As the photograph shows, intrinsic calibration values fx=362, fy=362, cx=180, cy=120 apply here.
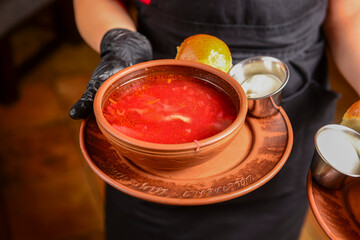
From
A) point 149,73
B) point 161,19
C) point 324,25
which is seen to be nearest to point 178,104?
point 149,73

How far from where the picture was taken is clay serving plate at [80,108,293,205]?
0.67m

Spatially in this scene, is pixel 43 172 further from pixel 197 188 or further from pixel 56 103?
pixel 197 188

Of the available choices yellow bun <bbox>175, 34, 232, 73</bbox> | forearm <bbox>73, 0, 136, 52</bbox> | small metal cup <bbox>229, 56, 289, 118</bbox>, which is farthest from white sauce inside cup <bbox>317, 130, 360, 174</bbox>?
forearm <bbox>73, 0, 136, 52</bbox>

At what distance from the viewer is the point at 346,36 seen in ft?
3.49

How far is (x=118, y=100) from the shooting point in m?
0.76

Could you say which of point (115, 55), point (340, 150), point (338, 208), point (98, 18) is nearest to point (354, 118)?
point (340, 150)

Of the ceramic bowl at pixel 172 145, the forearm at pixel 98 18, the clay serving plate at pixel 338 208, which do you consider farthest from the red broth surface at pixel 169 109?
the forearm at pixel 98 18

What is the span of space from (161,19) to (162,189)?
571mm

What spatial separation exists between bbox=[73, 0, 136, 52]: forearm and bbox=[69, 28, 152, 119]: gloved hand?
3.7 inches

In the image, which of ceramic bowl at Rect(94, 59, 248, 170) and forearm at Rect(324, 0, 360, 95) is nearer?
ceramic bowl at Rect(94, 59, 248, 170)

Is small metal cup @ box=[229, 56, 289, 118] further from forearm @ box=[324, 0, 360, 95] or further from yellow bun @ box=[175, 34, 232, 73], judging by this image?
forearm @ box=[324, 0, 360, 95]

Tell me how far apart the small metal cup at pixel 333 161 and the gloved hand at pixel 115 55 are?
503mm

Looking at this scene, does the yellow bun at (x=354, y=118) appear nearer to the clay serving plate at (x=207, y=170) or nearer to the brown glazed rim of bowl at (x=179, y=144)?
the clay serving plate at (x=207, y=170)

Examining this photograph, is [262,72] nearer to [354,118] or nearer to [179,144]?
[354,118]
